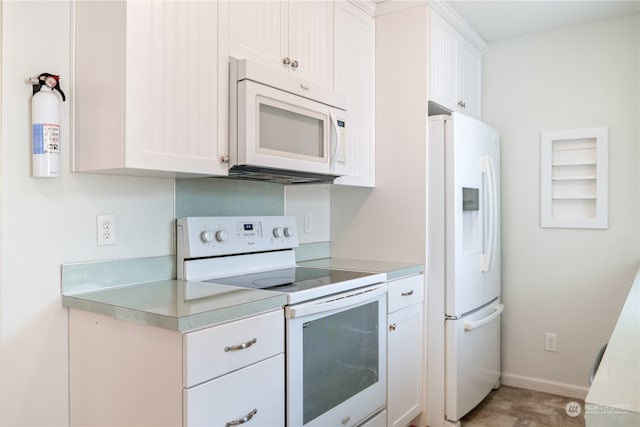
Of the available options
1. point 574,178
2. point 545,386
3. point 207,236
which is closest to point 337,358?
point 207,236

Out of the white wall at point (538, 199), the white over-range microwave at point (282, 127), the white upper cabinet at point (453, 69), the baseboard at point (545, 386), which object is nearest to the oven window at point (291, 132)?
the white over-range microwave at point (282, 127)

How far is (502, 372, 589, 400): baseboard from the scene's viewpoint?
305 centimetres

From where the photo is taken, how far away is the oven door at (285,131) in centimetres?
182

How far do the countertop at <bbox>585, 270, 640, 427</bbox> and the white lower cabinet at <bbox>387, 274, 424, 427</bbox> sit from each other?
1246 millimetres

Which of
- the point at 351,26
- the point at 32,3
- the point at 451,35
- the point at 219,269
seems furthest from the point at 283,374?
the point at 451,35

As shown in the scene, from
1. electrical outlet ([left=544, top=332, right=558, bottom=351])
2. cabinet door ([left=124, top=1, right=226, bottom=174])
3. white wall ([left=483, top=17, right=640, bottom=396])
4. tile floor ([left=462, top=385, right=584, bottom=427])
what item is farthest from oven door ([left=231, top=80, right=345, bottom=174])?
electrical outlet ([left=544, top=332, right=558, bottom=351])

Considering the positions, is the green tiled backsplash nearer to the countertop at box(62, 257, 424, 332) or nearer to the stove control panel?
the stove control panel

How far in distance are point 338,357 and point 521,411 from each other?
61.5 inches

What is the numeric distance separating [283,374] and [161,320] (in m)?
0.52

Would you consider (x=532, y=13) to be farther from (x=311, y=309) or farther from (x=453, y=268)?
(x=311, y=309)

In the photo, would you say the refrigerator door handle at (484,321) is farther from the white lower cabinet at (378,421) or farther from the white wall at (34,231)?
the white wall at (34,231)

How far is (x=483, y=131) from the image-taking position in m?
2.89

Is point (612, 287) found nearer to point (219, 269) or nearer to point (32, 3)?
point (219, 269)

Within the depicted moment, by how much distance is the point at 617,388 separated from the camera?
2.67 ft
